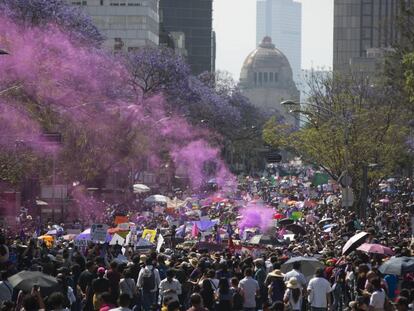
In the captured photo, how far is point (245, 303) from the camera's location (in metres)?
21.8

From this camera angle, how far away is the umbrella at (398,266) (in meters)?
22.1

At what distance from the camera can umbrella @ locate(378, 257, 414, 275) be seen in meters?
22.1

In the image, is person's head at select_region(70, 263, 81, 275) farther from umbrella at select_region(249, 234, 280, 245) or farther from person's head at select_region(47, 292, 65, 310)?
umbrella at select_region(249, 234, 280, 245)

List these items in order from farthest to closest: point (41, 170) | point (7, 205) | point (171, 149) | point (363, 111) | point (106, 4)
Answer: point (106, 4)
point (171, 149)
point (363, 111)
point (41, 170)
point (7, 205)

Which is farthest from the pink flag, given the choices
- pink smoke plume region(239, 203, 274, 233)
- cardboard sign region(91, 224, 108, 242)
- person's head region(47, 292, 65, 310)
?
person's head region(47, 292, 65, 310)

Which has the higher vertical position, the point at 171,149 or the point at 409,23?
the point at 409,23

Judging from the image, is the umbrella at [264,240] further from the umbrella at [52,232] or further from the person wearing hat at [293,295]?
the person wearing hat at [293,295]

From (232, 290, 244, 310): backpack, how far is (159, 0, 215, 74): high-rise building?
171m

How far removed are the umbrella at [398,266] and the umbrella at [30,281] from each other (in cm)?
630

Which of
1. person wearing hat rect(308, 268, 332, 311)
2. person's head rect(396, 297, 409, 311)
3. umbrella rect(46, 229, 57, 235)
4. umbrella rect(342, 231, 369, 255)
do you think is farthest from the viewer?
umbrella rect(46, 229, 57, 235)

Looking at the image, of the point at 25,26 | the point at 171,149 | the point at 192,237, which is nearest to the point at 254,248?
the point at 192,237

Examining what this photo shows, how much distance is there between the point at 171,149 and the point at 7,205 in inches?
1293

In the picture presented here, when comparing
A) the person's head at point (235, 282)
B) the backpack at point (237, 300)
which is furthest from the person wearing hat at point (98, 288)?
the person's head at point (235, 282)

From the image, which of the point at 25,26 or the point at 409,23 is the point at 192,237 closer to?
the point at 25,26
